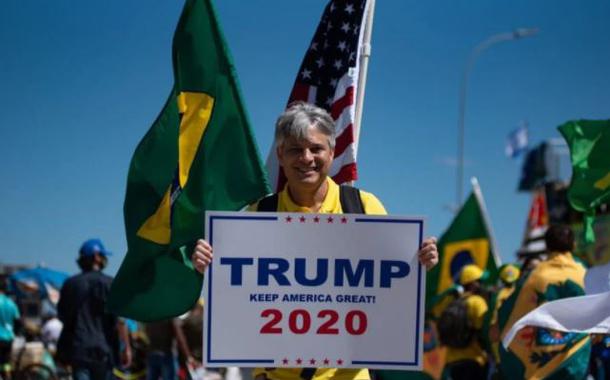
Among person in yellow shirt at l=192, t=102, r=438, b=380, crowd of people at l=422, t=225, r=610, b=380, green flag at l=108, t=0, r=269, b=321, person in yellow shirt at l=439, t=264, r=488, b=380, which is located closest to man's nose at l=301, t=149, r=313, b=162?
person in yellow shirt at l=192, t=102, r=438, b=380

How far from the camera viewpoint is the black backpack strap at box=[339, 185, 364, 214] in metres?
4.60

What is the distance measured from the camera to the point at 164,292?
594 cm

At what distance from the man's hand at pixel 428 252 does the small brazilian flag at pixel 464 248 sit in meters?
13.2

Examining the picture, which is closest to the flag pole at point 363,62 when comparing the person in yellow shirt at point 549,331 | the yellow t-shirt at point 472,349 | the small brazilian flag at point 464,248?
the person in yellow shirt at point 549,331

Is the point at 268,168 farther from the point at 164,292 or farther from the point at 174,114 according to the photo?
the point at 164,292

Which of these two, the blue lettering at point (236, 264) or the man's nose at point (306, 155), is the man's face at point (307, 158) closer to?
the man's nose at point (306, 155)

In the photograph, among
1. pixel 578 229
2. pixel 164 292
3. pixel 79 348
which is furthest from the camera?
pixel 578 229

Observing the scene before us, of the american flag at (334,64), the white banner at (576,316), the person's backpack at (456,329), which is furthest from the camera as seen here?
the person's backpack at (456,329)

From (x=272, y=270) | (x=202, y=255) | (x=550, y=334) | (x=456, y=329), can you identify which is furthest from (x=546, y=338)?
(x=202, y=255)

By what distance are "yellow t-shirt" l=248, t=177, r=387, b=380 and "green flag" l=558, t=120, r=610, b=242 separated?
5.01 meters

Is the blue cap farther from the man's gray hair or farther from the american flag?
the man's gray hair

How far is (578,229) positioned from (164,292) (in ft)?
92.1

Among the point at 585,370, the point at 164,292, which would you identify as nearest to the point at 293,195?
the point at 164,292

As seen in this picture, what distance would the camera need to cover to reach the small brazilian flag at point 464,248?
18.1 m
